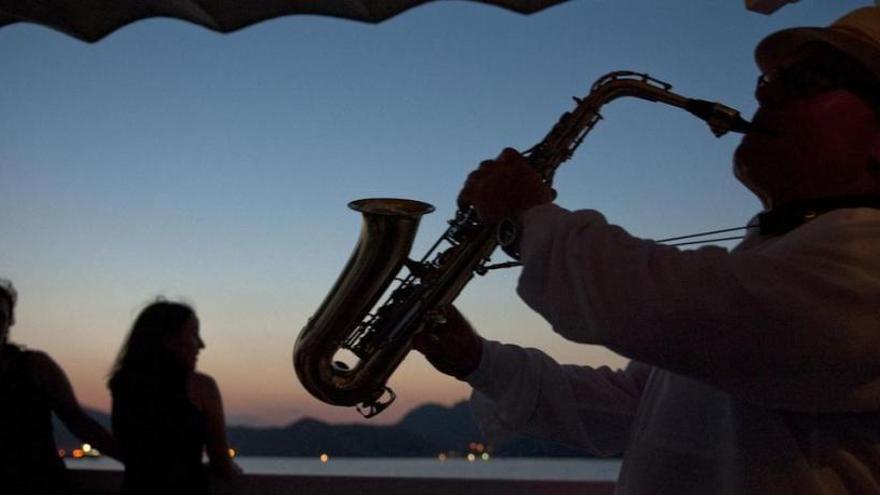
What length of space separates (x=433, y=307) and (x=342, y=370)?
31 centimetres

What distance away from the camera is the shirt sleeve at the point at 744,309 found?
1.22 meters

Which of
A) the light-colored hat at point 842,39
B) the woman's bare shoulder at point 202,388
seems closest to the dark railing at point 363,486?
the woman's bare shoulder at point 202,388

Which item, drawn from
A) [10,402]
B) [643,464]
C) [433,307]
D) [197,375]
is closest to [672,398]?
[643,464]

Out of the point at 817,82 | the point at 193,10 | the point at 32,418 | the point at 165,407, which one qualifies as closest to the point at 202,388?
the point at 165,407

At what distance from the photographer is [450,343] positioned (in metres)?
1.89

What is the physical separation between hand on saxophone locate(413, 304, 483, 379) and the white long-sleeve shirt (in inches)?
19.5

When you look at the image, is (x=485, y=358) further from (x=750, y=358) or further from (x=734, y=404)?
(x=750, y=358)

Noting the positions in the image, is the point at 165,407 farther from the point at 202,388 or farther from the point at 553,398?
the point at 553,398

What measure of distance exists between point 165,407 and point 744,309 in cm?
307

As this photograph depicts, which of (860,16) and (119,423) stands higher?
(860,16)

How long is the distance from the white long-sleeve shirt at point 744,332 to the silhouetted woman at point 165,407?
2.70 metres

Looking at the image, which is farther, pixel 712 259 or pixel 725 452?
pixel 725 452

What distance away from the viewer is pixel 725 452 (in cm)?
144

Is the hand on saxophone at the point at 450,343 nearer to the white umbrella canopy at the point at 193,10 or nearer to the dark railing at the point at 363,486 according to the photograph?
the dark railing at the point at 363,486
